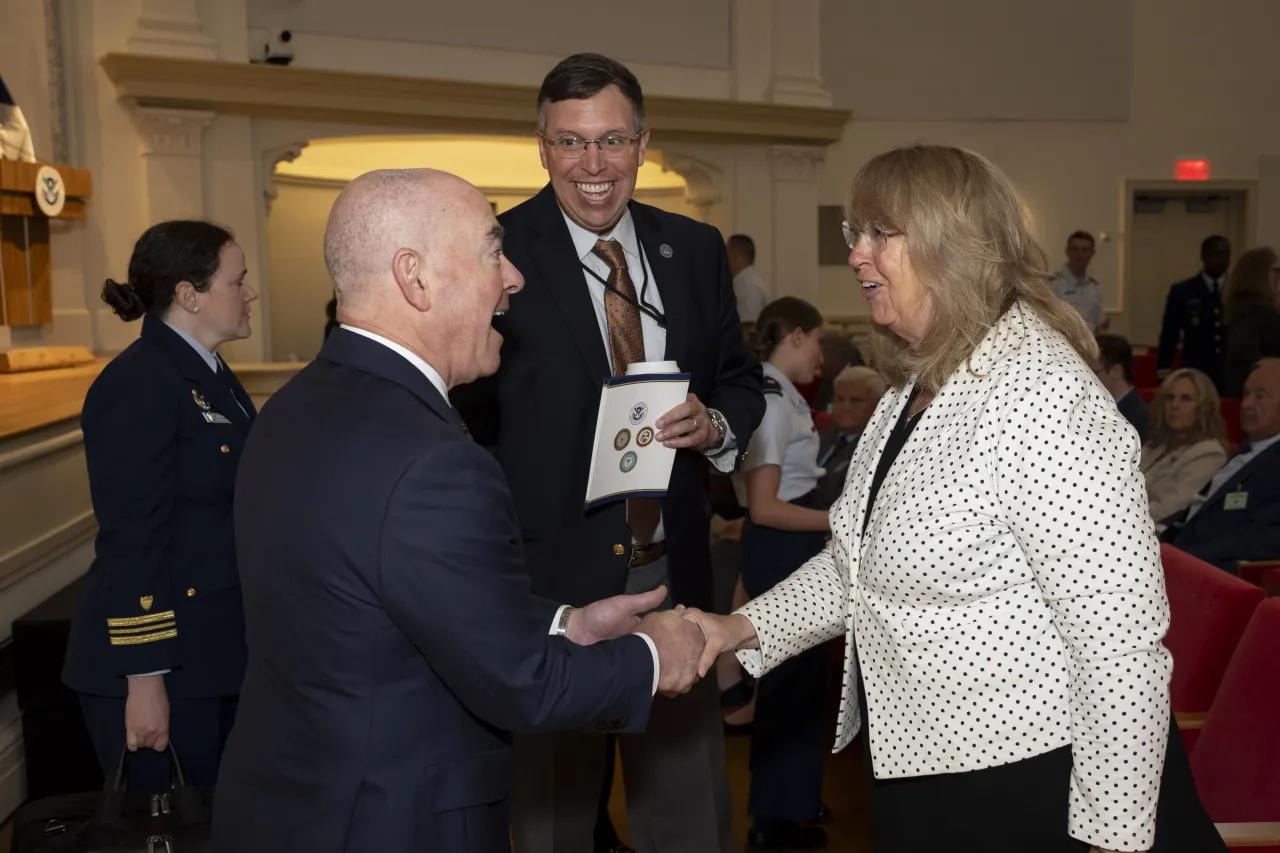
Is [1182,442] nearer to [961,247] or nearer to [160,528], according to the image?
[961,247]

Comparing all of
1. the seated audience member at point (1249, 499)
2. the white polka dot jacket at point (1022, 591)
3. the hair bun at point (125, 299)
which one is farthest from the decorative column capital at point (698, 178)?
the white polka dot jacket at point (1022, 591)

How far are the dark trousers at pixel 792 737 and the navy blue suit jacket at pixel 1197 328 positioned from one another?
23.5 feet

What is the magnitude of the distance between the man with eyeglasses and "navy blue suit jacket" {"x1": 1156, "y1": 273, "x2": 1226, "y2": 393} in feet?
26.9

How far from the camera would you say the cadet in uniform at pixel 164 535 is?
2395 mm

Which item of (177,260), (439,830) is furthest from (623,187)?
(439,830)

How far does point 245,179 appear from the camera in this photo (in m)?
8.62

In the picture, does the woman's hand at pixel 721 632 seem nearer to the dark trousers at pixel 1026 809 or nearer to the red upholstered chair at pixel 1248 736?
the dark trousers at pixel 1026 809

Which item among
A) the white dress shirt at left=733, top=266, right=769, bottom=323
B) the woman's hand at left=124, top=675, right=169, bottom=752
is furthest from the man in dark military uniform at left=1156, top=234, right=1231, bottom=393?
the woman's hand at left=124, top=675, right=169, bottom=752

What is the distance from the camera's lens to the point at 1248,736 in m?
2.26

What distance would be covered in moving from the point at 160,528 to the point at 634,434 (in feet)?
3.50

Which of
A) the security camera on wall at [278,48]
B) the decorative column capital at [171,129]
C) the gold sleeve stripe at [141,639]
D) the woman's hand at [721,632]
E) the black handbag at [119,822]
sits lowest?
the black handbag at [119,822]

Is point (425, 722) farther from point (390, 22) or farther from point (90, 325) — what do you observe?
point (390, 22)

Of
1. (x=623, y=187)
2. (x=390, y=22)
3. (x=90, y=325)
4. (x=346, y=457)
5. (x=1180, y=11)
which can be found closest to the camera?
(x=346, y=457)

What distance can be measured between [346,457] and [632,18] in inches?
375
